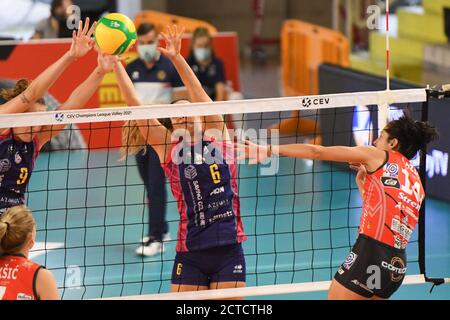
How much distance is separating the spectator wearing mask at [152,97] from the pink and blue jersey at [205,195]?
258 cm

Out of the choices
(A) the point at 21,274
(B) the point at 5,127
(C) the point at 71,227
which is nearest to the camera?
(A) the point at 21,274

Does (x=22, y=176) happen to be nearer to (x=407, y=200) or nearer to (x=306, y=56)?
(x=407, y=200)

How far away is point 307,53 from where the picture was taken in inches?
638

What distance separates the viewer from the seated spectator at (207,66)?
13.7 metres

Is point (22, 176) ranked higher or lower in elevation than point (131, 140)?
lower

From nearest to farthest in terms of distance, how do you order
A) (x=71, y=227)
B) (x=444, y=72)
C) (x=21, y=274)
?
(x=21, y=274)
(x=71, y=227)
(x=444, y=72)

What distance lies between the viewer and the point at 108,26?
295 inches

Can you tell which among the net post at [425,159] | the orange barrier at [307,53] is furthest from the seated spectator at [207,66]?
the net post at [425,159]

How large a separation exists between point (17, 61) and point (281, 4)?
9.84m

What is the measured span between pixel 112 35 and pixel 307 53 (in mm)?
9044

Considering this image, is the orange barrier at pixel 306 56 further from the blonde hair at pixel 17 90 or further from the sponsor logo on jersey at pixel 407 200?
the sponsor logo on jersey at pixel 407 200

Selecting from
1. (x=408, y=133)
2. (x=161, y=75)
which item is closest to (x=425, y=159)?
(x=408, y=133)

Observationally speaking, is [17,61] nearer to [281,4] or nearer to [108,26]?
[108,26]
